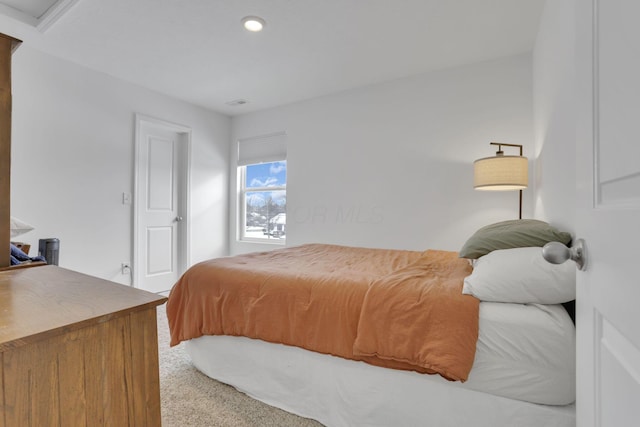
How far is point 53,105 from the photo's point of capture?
2943mm

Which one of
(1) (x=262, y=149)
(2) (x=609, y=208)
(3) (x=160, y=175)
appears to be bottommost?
(2) (x=609, y=208)

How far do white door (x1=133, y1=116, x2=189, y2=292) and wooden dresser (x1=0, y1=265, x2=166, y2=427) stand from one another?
10.1 ft

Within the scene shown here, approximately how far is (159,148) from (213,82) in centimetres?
115

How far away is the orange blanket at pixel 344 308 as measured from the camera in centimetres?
123

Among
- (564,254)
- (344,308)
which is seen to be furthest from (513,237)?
(564,254)

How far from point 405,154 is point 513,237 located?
6.68 feet

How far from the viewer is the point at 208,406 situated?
1653 mm

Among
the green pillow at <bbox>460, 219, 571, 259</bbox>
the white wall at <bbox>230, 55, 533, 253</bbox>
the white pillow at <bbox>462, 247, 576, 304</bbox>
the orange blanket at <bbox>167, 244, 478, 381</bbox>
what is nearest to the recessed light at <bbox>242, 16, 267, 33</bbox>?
the white wall at <bbox>230, 55, 533, 253</bbox>

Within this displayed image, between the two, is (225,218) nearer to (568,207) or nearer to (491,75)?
(491,75)

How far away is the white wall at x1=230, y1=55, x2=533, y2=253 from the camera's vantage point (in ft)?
9.61

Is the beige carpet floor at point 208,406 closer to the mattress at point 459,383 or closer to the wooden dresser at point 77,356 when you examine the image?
the mattress at point 459,383

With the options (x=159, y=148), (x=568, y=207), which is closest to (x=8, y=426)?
(x=568, y=207)

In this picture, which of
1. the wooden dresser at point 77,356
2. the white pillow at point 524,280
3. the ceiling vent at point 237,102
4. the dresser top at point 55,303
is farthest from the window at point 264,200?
the wooden dresser at point 77,356

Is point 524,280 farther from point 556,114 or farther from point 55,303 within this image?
point 55,303
